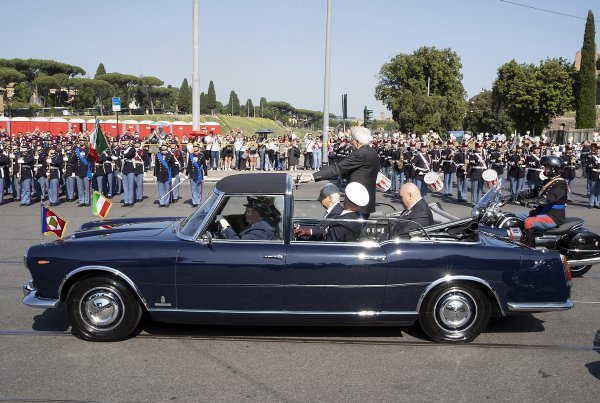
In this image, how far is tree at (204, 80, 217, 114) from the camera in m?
115

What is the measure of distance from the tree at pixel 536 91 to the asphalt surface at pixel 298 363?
5582 centimetres

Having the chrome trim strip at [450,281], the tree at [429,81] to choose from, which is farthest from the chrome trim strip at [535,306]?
the tree at [429,81]

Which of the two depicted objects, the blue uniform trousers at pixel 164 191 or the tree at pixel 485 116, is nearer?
the blue uniform trousers at pixel 164 191

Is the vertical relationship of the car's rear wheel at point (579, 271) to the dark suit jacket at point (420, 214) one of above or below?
below

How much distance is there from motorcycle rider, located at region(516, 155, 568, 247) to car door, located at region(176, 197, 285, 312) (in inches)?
158

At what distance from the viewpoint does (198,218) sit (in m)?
5.77

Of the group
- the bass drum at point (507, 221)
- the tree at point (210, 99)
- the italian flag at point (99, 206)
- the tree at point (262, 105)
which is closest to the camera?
the italian flag at point (99, 206)

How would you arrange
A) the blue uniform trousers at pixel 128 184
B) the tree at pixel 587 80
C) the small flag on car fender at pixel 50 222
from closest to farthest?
1. the small flag on car fender at pixel 50 222
2. the blue uniform trousers at pixel 128 184
3. the tree at pixel 587 80

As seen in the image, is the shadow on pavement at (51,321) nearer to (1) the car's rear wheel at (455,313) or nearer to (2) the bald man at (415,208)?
(1) the car's rear wheel at (455,313)

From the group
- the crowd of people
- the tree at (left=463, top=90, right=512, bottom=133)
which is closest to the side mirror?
the crowd of people

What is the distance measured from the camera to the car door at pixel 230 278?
5441mm

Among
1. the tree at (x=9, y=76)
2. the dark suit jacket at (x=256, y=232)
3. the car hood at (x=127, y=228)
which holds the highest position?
the tree at (x=9, y=76)

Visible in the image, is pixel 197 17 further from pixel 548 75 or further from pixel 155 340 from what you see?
pixel 548 75

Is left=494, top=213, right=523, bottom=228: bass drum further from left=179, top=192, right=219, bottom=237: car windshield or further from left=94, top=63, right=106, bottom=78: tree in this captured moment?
left=94, top=63, right=106, bottom=78: tree
